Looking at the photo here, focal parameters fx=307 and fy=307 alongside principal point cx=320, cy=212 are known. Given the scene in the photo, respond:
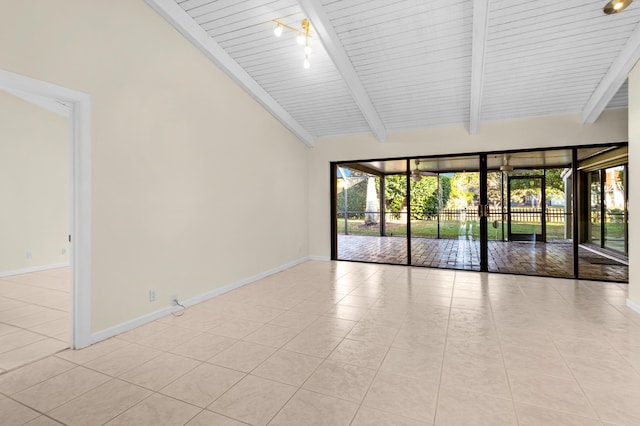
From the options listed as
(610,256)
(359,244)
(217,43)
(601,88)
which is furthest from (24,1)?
(610,256)

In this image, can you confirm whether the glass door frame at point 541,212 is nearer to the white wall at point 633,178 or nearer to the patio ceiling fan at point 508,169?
the patio ceiling fan at point 508,169

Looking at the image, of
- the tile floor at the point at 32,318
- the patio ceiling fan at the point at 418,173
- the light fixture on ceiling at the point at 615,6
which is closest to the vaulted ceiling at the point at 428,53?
the light fixture on ceiling at the point at 615,6

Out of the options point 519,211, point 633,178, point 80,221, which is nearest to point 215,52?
point 80,221

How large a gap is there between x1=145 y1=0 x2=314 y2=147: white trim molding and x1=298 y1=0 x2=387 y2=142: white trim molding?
4.42 ft

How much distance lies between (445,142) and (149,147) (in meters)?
4.65

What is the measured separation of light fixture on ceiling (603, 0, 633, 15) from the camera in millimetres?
2589

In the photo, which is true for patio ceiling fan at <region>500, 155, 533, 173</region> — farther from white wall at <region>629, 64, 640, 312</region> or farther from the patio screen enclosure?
white wall at <region>629, 64, 640, 312</region>

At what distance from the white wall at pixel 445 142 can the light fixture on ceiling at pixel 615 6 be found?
2295mm

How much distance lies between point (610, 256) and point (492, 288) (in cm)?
401

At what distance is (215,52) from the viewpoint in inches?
149

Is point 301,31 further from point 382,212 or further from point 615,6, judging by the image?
point 382,212

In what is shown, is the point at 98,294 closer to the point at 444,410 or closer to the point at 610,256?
the point at 444,410

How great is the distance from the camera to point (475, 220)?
18.4 feet

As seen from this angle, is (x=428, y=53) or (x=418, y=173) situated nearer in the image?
(x=428, y=53)
